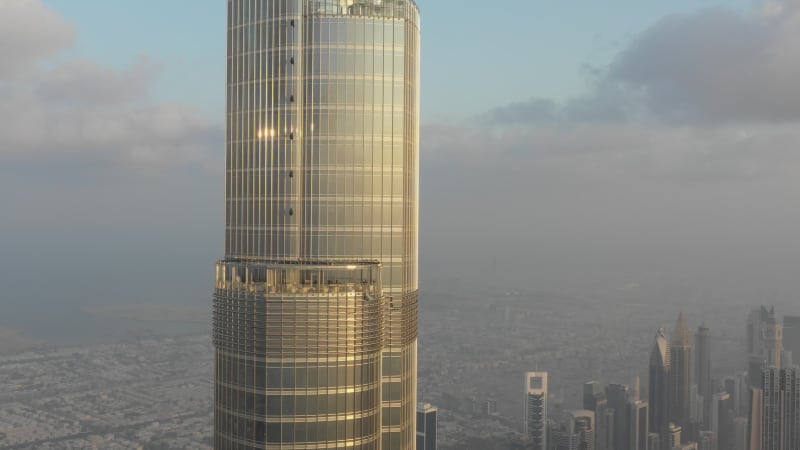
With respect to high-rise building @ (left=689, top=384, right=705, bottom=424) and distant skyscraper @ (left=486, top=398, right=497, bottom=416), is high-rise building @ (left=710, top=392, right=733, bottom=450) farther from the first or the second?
distant skyscraper @ (left=486, top=398, right=497, bottom=416)

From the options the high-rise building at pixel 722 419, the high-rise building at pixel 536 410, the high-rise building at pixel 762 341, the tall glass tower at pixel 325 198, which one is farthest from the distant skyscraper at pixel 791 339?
the tall glass tower at pixel 325 198

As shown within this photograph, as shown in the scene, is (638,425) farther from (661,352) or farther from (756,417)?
(756,417)

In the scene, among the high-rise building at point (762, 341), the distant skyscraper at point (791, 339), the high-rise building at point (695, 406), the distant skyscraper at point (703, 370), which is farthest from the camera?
the high-rise building at point (695, 406)

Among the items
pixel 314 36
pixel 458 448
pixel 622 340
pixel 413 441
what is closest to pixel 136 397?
pixel 458 448

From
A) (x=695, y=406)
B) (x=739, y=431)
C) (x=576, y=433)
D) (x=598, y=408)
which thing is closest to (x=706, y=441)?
(x=739, y=431)

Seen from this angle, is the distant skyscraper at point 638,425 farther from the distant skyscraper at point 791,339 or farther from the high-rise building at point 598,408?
the distant skyscraper at point 791,339

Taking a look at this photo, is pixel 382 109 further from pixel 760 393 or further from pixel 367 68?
pixel 760 393

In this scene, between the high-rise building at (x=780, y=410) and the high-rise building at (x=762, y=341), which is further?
the high-rise building at (x=780, y=410)
